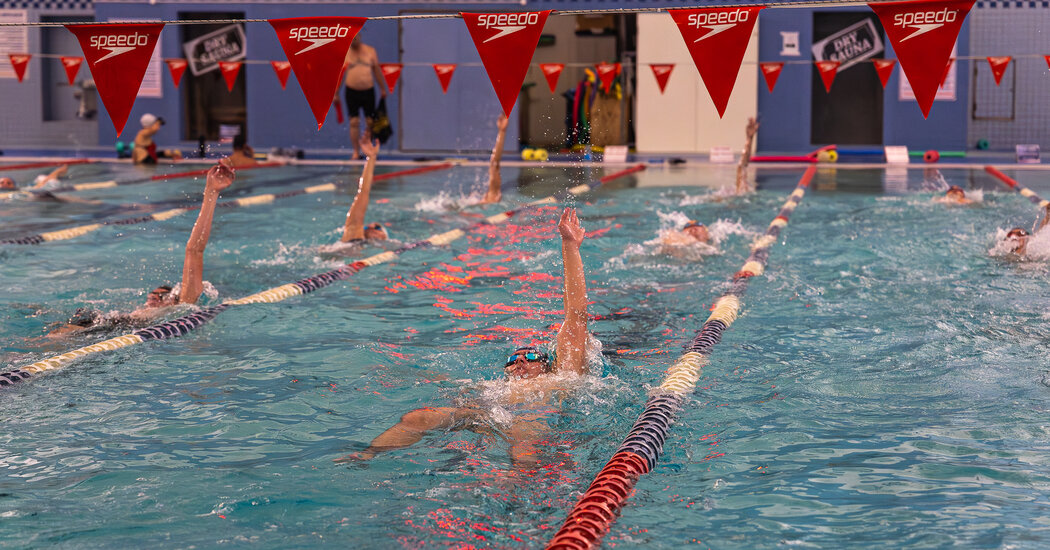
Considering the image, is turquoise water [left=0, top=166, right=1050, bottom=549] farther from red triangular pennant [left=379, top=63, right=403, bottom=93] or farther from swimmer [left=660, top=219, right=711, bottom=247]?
red triangular pennant [left=379, top=63, right=403, bottom=93]

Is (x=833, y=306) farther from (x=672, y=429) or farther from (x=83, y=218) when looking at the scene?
(x=83, y=218)

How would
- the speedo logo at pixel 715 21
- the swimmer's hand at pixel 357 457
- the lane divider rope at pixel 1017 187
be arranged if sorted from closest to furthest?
the swimmer's hand at pixel 357 457
the speedo logo at pixel 715 21
the lane divider rope at pixel 1017 187

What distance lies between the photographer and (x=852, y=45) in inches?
689

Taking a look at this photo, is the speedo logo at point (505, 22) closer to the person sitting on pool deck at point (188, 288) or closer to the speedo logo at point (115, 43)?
the person sitting on pool deck at point (188, 288)

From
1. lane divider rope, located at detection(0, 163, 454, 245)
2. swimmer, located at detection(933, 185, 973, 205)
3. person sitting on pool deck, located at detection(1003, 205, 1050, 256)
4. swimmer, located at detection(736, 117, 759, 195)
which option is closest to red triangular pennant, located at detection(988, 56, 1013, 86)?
swimmer, located at detection(933, 185, 973, 205)

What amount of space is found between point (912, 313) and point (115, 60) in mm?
4591

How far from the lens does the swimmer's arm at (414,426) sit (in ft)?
11.8

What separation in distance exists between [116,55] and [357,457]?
3.37m

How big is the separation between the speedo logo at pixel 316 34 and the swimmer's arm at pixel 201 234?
86 cm

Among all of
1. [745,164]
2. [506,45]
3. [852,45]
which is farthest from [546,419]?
[852,45]

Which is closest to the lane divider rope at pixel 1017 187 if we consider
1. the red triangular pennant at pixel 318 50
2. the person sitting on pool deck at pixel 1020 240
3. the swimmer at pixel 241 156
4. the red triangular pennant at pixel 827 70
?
the person sitting on pool deck at pixel 1020 240

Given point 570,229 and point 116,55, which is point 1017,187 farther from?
point 116,55

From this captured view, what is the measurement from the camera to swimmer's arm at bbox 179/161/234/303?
539cm

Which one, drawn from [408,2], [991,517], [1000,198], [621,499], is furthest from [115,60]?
[408,2]
